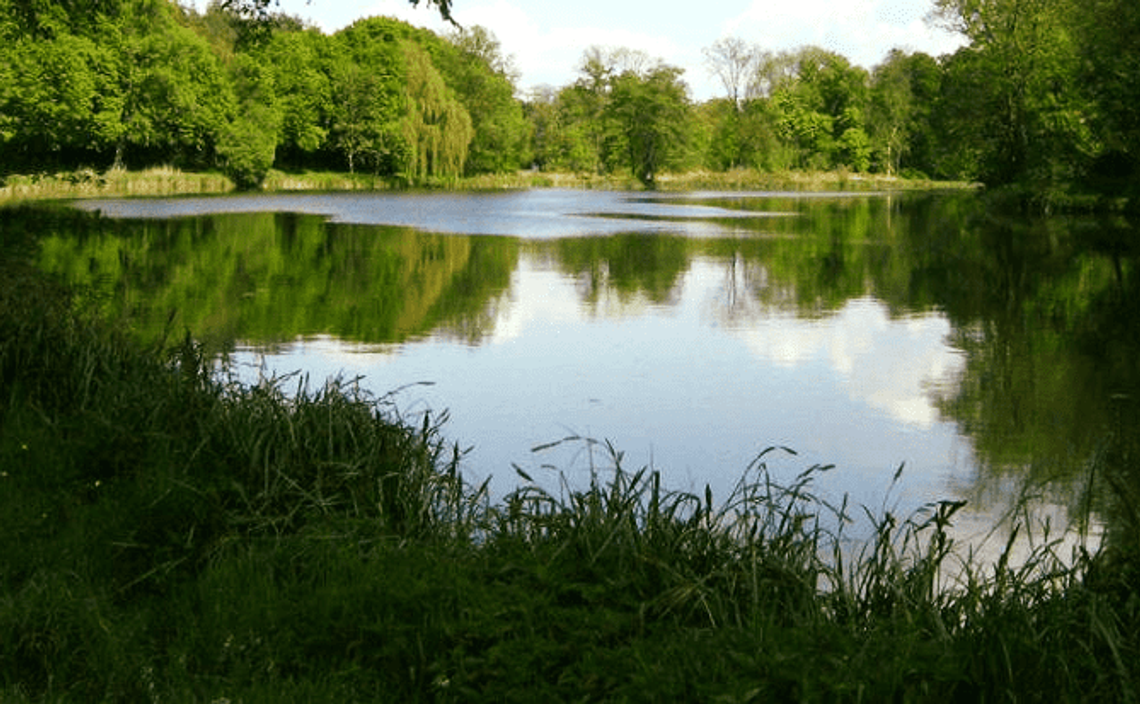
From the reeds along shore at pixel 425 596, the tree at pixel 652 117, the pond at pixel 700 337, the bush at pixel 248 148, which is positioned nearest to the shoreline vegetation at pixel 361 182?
the bush at pixel 248 148

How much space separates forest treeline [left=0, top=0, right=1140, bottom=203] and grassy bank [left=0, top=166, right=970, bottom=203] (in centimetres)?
142

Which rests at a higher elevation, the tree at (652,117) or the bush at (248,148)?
the tree at (652,117)

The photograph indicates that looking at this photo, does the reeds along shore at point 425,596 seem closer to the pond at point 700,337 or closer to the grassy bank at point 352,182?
the pond at point 700,337

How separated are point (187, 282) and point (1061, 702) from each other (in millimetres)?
17279

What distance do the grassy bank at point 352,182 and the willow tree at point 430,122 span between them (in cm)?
295

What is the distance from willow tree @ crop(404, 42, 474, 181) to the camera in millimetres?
63000

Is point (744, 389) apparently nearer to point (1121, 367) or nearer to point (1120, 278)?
point (1121, 367)

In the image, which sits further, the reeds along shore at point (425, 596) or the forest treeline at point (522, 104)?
the forest treeline at point (522, 104)

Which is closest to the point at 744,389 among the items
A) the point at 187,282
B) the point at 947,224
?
the point at 187,282

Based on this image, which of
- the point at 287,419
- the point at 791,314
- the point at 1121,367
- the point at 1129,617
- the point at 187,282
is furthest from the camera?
the point at 187,282

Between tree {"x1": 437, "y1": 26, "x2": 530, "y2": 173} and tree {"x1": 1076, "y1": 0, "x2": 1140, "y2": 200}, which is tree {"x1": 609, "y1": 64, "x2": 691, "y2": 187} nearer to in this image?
tree {"x1": 437, "y1": 26, "x2": 530, "y2": 173}

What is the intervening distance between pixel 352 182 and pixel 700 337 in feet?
185

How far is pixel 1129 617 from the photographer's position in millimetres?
3967

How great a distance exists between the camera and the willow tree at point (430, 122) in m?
63.0
